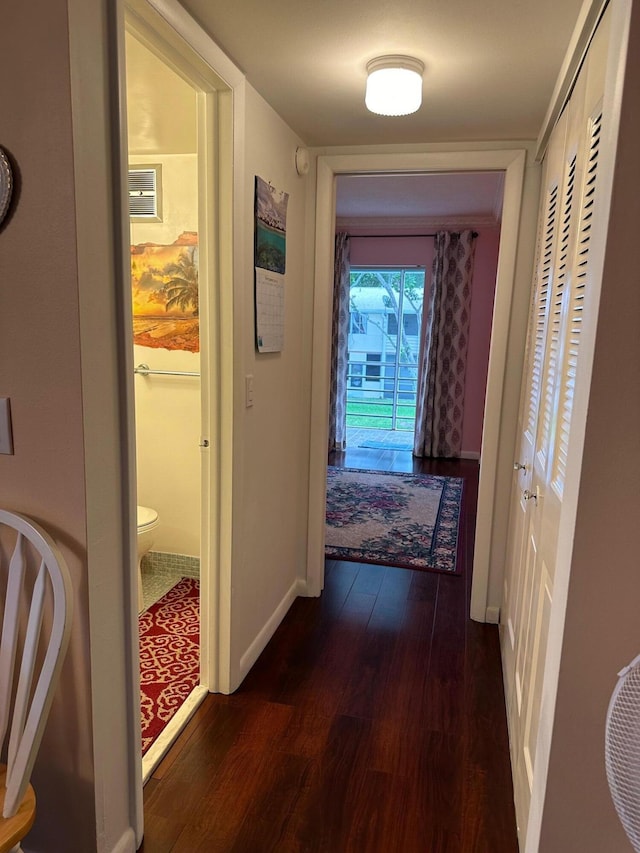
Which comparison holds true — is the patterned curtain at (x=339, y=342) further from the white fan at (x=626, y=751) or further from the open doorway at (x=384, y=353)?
the white fan at (x=626, y=751)

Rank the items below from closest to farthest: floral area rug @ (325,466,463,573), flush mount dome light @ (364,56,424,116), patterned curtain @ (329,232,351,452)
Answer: flush mount dome light @ (364,56,424,116) → floral area rug @ (325,466,463,573) → patterned curtain @ (329,232,351,452)

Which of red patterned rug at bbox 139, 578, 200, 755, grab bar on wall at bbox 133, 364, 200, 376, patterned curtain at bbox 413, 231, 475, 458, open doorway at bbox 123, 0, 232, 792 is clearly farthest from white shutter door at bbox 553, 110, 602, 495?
patterned curtain at bbox 413, 231, 475, 458

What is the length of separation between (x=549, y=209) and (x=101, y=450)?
1775 millimetres

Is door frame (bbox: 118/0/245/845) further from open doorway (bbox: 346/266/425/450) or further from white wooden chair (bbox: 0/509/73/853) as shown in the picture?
open doorway (bbox: 346/266/425/450)

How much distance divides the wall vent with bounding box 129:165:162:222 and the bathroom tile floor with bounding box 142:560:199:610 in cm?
191

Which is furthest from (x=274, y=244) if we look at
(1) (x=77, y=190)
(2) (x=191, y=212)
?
(1) (x=77, y=190)

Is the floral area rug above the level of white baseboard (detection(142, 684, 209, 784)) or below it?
above

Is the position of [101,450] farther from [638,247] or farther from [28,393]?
[638,247]

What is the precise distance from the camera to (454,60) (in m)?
1.74

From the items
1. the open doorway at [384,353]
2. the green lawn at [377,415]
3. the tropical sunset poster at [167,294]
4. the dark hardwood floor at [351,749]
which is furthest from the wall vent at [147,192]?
the green lawn at [377,415]

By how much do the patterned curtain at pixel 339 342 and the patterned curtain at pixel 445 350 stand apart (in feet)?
2.80

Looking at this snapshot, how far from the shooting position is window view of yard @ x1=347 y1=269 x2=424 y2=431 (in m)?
6.63

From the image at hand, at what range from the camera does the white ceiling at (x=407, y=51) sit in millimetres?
1483

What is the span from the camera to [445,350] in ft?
20.0
